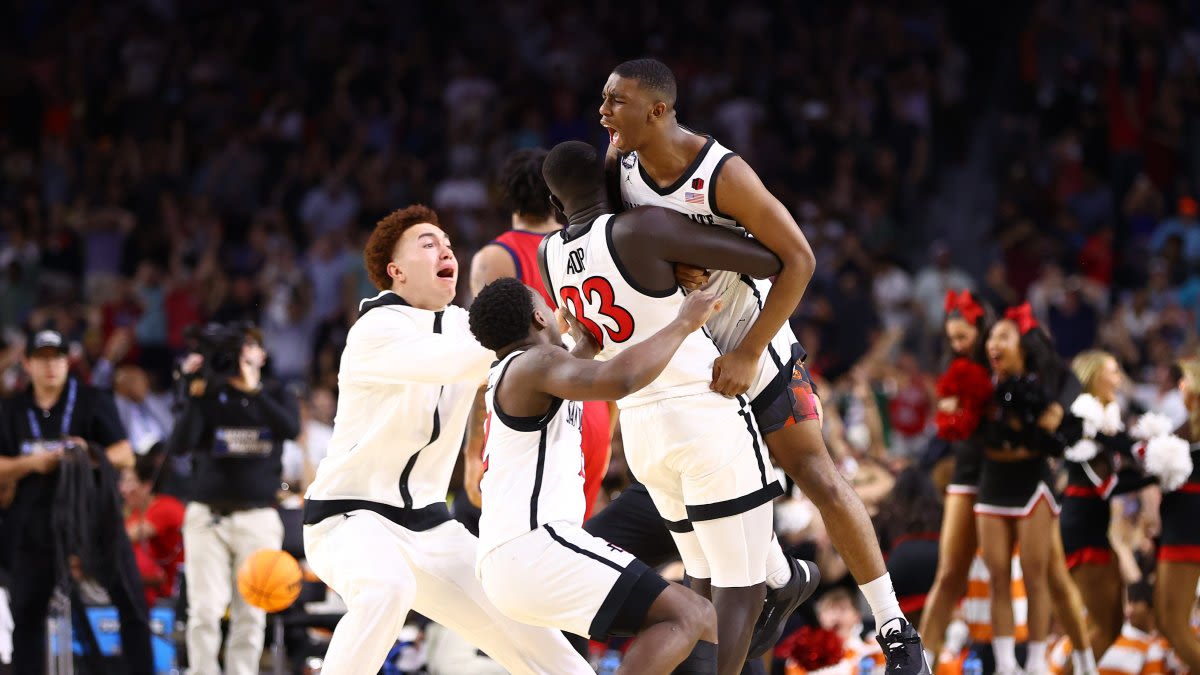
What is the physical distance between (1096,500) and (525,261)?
148 inches

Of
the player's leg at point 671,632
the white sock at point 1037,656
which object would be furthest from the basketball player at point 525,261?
the white sock at point 1037,656

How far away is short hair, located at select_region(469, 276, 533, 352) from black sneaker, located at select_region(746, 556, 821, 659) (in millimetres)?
1423

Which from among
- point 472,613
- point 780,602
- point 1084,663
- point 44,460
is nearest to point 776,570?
point 780,602

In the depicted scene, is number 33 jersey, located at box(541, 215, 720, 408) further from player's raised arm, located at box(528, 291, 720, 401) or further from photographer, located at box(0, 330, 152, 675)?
photographer, located at box(0, 330, 152, 675)

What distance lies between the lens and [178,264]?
15367mm

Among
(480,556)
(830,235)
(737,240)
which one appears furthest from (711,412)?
(830,235)

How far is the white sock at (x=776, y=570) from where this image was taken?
5.88 m

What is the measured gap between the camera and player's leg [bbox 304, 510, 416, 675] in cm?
544

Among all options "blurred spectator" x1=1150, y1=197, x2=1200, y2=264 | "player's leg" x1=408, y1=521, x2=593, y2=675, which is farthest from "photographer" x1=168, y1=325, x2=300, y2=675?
"blurred spectator" x1=1150, y1=197, x2=1200, y2=264

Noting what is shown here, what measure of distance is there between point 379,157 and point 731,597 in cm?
1155

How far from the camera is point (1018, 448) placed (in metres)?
8.41

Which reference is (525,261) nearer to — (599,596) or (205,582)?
(599,596)

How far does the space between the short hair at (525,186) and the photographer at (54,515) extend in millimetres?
3109

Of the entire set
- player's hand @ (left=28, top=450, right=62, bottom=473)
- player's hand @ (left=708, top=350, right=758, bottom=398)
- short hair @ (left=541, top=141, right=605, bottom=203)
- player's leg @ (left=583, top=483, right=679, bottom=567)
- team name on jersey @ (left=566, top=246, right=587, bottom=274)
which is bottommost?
player's leg @ (left=583, top=483, right=679, bottom=567)
